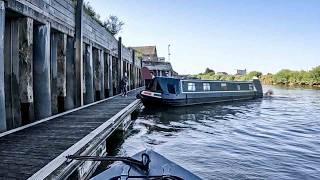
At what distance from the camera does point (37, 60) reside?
9.83m

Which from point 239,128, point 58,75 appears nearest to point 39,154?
point 58,75

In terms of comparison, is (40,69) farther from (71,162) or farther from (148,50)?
(148,50)

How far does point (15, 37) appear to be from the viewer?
28.1ft

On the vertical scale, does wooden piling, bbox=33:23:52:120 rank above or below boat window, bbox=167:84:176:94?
above

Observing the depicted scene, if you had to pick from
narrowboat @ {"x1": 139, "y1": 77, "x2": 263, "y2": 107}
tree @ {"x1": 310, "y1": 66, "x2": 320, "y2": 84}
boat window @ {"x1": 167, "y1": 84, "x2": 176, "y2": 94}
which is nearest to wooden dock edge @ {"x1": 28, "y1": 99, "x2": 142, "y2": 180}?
narrowboat @ {"x1": 139, "y1": 77, "x2": 263, "y2": 107}

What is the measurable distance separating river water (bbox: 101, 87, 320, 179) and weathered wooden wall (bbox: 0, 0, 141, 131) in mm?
2942

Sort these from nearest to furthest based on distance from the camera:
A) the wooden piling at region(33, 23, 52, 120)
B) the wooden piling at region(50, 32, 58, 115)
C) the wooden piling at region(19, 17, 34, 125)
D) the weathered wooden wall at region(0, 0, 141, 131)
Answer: the weathered wooden wall at region(0, 0, 141, 131) < the wooden piling at region(19, 17, 34, 125) < the wooden piling at region(33, 23, 52, 120) < the wooden piling at region(50, 32, 58, 115)

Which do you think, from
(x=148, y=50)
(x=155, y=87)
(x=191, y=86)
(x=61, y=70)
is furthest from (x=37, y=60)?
(x=148, y=50)

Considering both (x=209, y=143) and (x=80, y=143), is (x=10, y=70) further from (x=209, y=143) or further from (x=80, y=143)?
(x=209, y=143)

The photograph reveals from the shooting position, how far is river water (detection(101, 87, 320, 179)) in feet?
30.5

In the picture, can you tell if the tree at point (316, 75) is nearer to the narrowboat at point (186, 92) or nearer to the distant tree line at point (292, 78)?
the distant tree line at point (292, 78)

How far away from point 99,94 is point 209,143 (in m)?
8.05

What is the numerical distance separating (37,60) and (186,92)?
694 inches

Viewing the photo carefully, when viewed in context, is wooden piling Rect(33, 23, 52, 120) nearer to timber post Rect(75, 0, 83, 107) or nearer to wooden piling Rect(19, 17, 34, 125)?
wooden piling Rect(19, 17, 34, 125)
